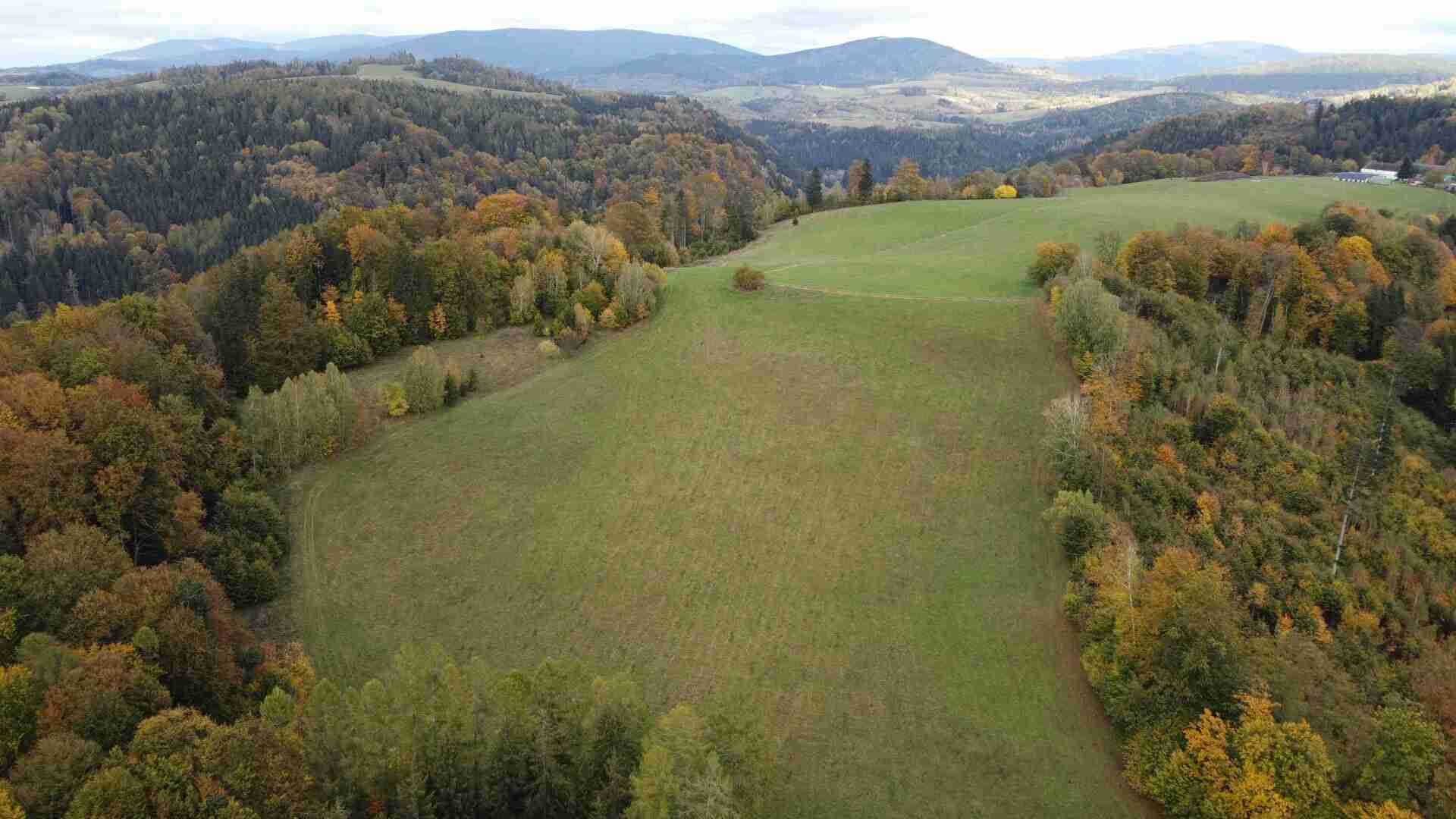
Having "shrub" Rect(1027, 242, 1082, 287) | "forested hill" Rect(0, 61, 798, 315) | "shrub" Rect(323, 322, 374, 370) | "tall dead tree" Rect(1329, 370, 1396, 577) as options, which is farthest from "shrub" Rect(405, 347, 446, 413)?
"tall dead tree" Rect(1329, 370, 1396, 577)

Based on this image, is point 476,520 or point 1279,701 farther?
point 476,520

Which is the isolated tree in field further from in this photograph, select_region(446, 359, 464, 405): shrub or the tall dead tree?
select_region(446, 359, 464, 405): shrub

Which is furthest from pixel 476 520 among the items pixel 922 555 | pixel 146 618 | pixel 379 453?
pixel 922 555

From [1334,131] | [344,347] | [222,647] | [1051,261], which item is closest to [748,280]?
[1051,261]

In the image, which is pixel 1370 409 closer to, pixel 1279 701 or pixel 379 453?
pixel 1279 701

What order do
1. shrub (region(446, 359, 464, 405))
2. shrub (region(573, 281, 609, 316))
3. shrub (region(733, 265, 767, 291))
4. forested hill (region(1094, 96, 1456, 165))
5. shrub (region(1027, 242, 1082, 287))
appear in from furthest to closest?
forested hill (region(1094, 96, 1456, 165)) < shrub (region(733, 265, 767, 291)) < shrub (region(1027, 242, 1082, 287)) < shrub (region(573, 281, 609, 316)) < shrub (region(446, 359, 464, 405))
